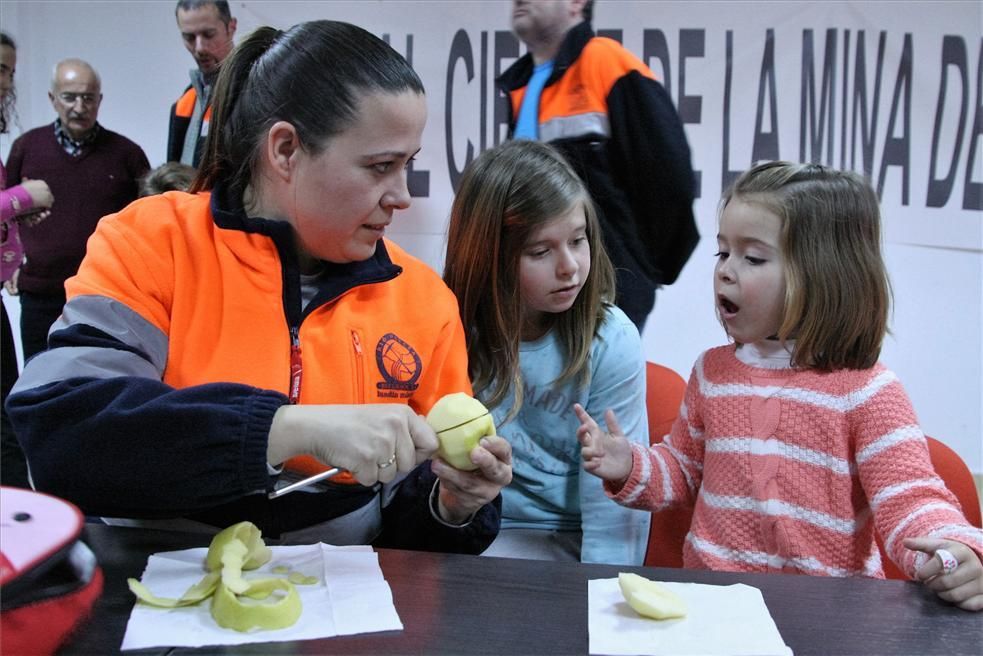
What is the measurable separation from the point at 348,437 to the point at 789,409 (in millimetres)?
736

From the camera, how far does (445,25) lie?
10.4 ft

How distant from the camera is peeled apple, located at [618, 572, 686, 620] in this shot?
89 cm

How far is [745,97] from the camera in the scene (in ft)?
10.3

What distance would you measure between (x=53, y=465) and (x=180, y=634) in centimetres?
26

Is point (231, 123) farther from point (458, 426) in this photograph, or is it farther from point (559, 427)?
point (559, 427)

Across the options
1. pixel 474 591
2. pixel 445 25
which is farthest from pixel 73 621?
pixel 445 25

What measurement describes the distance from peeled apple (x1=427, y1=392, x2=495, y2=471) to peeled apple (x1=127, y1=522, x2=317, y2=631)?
208 mm

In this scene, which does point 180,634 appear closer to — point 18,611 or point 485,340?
point 18,611

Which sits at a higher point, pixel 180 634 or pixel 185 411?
pixel 185 411

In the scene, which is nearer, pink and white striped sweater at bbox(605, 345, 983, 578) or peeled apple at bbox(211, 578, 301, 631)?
peeled apple at bbox(211, 578, 301, 631)

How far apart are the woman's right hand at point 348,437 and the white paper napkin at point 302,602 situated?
0.11m

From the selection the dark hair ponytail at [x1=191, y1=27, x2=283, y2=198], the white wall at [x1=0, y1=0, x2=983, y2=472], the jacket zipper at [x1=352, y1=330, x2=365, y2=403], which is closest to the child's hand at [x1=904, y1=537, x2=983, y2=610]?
the jacket zipper at [x1=352, y1=330, x2=365, y2=403]

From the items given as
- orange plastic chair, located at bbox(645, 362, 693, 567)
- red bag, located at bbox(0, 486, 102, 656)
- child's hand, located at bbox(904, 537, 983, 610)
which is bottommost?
orange plastic chair, located at bbox(645, 362, 693, 567)

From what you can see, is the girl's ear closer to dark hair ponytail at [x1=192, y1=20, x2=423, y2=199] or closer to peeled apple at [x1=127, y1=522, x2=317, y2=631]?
dark hair ponytail at [x1=192, y1=20, x2=423, y2=199]
